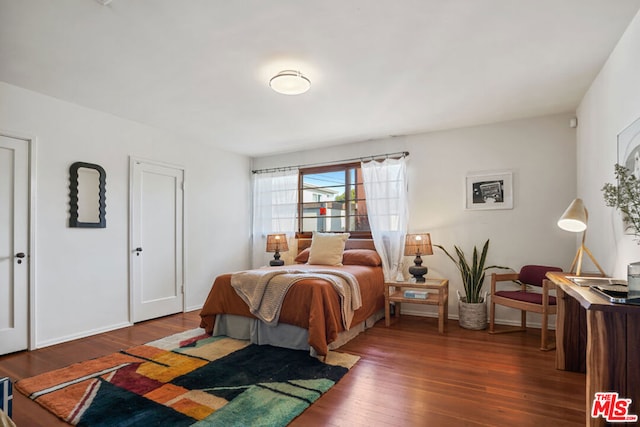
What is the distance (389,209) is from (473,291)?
1.46 meters

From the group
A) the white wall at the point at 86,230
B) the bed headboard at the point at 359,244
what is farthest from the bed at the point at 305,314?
the white wall at the point at 86,230

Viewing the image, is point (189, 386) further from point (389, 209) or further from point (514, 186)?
point (514, 186)

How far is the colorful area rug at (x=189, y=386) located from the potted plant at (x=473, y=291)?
1.66 metres

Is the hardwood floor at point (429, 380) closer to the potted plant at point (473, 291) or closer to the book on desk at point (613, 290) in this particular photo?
the potted plant at point (473, 291)

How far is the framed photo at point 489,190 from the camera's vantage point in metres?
4.07

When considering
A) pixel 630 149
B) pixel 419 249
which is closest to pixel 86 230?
pixel 419 249

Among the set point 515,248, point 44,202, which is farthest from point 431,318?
point 44,202

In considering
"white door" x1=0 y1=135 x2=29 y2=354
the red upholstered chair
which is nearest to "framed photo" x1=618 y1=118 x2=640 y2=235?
the red upholstered chair

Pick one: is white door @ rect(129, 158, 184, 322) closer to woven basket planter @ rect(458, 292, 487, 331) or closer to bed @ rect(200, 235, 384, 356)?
bed @ rect(200, 235, 384, 356)

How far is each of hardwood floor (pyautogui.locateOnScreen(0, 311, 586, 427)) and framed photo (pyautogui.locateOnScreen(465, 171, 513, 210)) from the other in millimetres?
1511

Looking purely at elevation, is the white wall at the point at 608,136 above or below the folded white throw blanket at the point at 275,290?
above

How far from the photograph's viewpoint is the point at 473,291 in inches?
155

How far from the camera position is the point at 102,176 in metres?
3.80

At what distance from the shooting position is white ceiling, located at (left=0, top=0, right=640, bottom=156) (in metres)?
2.07
